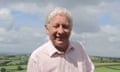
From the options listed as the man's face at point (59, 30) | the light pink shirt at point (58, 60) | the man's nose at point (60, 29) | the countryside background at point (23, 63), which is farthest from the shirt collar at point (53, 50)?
the countryside background at point (23, 63)

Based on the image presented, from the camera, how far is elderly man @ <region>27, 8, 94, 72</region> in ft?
17.6

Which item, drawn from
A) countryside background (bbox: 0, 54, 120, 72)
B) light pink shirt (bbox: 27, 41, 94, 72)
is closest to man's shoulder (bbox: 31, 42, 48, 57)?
light pink shirt (bbox: 27, 41, 94, 72)

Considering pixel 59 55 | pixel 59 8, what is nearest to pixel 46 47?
pixel 59 55

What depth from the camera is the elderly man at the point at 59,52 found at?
17.6 ft

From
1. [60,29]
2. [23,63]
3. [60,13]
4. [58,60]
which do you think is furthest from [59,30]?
[23,63]

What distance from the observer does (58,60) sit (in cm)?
558

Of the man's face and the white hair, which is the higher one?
the white hair

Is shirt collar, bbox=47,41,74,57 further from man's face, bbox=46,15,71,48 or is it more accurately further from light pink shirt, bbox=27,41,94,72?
man's face, bbox=46,15,71,48

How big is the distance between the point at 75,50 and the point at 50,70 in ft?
1.88

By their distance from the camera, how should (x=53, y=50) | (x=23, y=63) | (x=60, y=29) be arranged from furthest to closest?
(x=23, y=63) → (x=53, y=50) → (x=60, y=29)

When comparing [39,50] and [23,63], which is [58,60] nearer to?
[39,50]

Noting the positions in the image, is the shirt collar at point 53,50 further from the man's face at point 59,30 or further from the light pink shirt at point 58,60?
the man's face at point 59,30

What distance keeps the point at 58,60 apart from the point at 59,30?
21.6 inches

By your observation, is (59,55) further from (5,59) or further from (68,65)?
(5,59)
